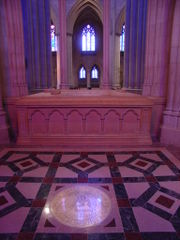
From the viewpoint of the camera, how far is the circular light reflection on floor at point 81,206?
186 centimetres

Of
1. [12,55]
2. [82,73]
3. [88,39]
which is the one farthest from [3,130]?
[88,39]

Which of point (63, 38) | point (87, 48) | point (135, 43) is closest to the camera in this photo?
point (63, 38)

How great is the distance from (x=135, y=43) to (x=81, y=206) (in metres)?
6.51

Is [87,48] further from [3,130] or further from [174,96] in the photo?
[3,130]

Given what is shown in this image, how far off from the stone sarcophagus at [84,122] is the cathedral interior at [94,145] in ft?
0.07

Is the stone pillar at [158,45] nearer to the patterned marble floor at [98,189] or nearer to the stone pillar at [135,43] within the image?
the patterned marble floor at [98,189]

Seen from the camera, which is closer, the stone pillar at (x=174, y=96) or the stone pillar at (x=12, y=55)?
the stone pillar at (x=174, y=96)

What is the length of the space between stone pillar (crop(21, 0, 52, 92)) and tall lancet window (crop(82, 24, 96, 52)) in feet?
45.7

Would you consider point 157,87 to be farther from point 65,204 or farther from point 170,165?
point 65,204

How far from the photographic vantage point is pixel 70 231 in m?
1.73

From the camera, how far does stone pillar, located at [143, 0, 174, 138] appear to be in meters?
4.04

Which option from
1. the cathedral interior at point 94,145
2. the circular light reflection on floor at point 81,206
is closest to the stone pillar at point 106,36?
the cathedral interior at point 94,145

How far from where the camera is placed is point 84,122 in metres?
3.96

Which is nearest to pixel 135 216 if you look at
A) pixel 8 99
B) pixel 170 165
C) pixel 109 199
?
pixel 109 199
